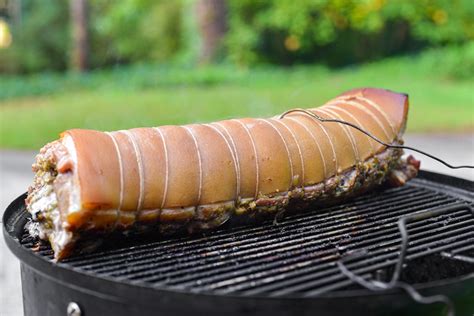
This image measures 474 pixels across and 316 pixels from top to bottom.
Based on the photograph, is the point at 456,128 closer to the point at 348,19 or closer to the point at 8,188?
the point at 348,19

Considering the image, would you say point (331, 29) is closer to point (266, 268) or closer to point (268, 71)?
point (268, 71)

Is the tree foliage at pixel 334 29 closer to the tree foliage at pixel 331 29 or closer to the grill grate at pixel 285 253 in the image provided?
the tree foliage at pixel 331 29

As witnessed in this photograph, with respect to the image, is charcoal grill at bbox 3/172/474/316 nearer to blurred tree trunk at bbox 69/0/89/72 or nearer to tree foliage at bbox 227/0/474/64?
tree foliage at bbox 227/0/474/64

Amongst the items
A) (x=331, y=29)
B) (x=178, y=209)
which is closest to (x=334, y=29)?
(x=331, y=29)

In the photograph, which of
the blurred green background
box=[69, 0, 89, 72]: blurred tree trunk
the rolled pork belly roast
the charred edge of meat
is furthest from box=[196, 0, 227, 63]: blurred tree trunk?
the charred edge of meat

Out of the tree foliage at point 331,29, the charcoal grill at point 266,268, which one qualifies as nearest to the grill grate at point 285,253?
the charcoal grill at point 266,268
